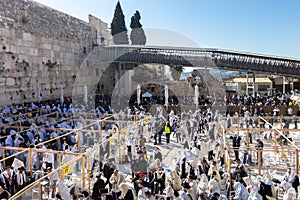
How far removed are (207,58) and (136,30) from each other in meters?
15.8

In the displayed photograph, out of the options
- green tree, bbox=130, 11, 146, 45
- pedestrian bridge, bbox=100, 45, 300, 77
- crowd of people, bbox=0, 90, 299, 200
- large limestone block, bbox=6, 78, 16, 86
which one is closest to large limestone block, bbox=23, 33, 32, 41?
large limestone block, bbox=6, 78, 16, 86

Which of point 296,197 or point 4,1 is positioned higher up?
point 4,1

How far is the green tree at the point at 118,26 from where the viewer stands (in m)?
33.1

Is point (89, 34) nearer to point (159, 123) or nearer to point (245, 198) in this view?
point (159, 123)

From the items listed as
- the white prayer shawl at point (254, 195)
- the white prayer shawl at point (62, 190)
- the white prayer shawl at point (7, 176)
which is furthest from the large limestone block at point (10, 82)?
the white prayer shawl at point (254, 195)

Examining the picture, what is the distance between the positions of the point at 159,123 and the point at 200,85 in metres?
17.2

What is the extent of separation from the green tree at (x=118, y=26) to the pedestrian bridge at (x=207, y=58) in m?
7.80

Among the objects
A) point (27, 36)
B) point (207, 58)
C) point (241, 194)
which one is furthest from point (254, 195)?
point (27, 36)

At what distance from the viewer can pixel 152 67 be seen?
42500mm

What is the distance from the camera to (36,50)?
19.9 metres

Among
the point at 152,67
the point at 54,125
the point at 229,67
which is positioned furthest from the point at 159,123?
the point at 152,67

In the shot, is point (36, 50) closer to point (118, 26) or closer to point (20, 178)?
point (118, 26)

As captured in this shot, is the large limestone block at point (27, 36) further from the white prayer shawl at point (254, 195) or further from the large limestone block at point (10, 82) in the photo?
the white prayer shawl at point (254, 195)

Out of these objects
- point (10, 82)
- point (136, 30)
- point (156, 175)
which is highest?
point (136, 30)
